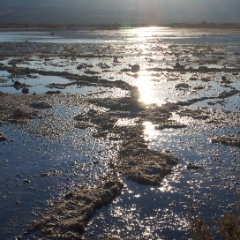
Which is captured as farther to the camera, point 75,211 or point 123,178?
point 123,178

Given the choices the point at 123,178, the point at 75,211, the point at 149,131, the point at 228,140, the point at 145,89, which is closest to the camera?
the point at 75,211

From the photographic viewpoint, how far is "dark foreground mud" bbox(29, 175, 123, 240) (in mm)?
7047

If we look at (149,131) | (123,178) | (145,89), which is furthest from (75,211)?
(145,89)

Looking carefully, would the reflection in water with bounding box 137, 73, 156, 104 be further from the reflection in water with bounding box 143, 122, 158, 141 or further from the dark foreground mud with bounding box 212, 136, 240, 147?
the dark foreground mud with bounding box 212, 136, 240, 147

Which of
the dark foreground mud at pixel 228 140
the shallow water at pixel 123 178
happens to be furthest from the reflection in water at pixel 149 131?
the dark foreground mud at pixel 228 140

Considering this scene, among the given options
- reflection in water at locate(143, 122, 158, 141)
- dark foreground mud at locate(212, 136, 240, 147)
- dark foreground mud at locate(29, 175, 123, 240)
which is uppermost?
dark foreground mud at locate(212, 136, 240, 147)

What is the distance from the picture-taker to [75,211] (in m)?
7.69

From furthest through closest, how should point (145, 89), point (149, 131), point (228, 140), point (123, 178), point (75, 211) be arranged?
point (145, 89)
point (149, 131)
point (228, 140)
point (123, 178)
point (75, 211)

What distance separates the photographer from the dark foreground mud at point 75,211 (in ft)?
23.1

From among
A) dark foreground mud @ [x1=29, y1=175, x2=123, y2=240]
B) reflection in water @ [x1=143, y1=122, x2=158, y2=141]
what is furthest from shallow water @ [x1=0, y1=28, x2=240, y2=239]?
dark foreground mud @ [x1=29, y1=175, x2=123, y2=240]

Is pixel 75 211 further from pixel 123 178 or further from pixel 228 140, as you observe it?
pixel 228 140

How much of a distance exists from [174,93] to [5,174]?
10242mm

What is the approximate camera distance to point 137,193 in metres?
8.45

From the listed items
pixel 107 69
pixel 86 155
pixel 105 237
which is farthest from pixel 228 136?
pixel 107 69
